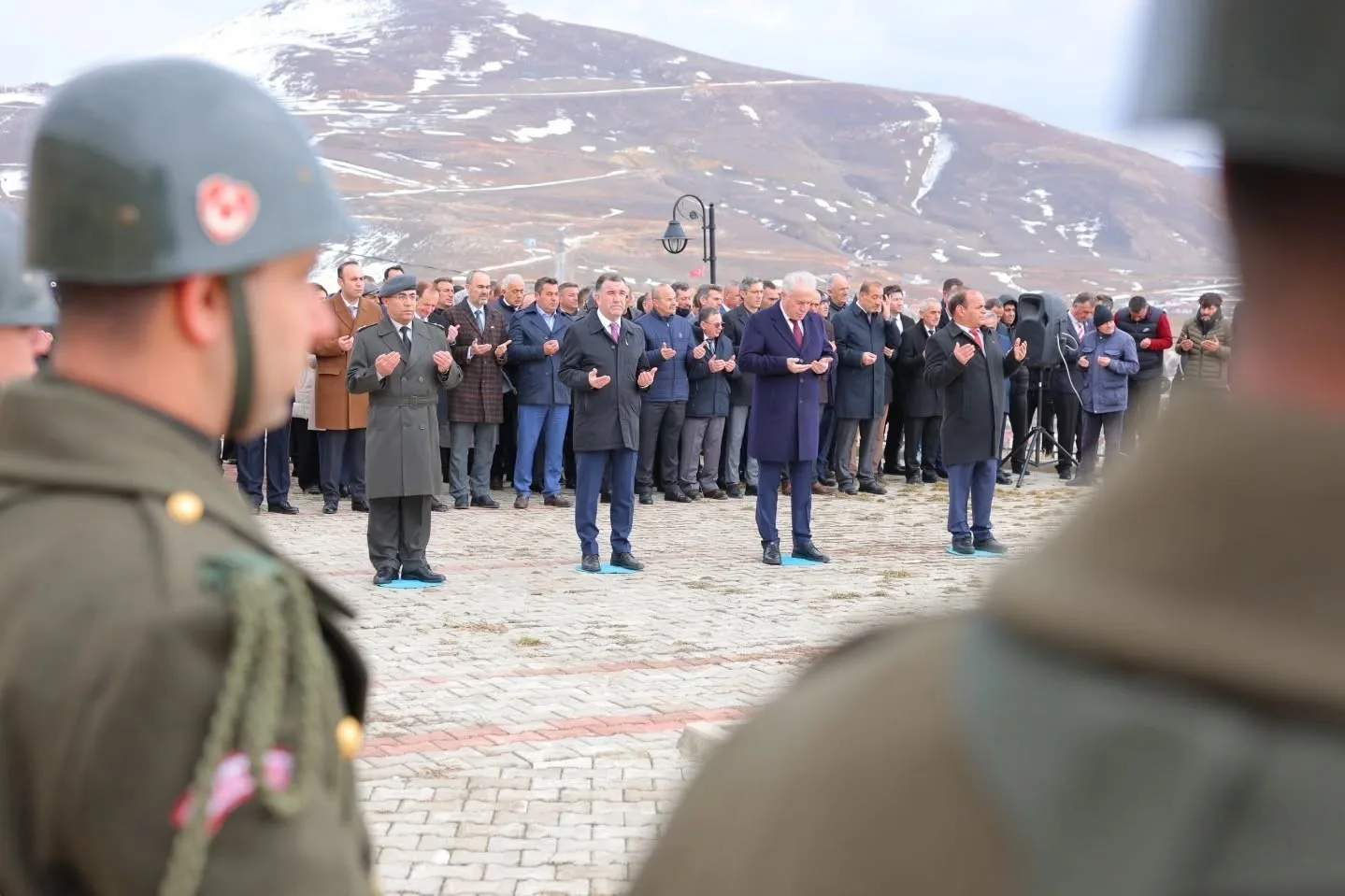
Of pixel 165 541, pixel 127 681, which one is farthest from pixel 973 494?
pixel 127 681

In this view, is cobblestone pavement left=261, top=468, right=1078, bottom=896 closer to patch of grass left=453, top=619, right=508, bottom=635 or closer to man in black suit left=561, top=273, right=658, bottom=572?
patch of grass left=453, top=619, right=508, bottom=635

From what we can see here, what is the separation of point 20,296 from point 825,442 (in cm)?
1331

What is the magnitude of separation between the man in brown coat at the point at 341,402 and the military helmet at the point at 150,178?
11.5 meters

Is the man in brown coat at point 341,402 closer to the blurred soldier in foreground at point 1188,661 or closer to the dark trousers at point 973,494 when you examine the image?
the dark trousers at point 973,494

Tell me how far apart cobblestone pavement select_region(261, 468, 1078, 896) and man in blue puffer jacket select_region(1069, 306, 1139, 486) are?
2.31 meters

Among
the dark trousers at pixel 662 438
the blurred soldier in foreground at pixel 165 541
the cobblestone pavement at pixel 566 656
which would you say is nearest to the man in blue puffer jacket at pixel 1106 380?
the cobblestone pavement at pixel 566 656

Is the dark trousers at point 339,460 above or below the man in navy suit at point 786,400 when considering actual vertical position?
below

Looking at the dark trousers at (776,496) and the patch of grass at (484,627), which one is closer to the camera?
the patch of grass at (484,627)

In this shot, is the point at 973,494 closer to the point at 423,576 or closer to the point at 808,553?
the point at 808,553

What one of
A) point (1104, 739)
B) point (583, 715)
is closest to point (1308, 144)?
point (1104, 739)

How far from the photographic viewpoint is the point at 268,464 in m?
14.0

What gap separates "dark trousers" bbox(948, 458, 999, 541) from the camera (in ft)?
39.2

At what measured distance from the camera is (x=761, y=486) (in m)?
11.4

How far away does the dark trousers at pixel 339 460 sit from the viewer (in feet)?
46.5
